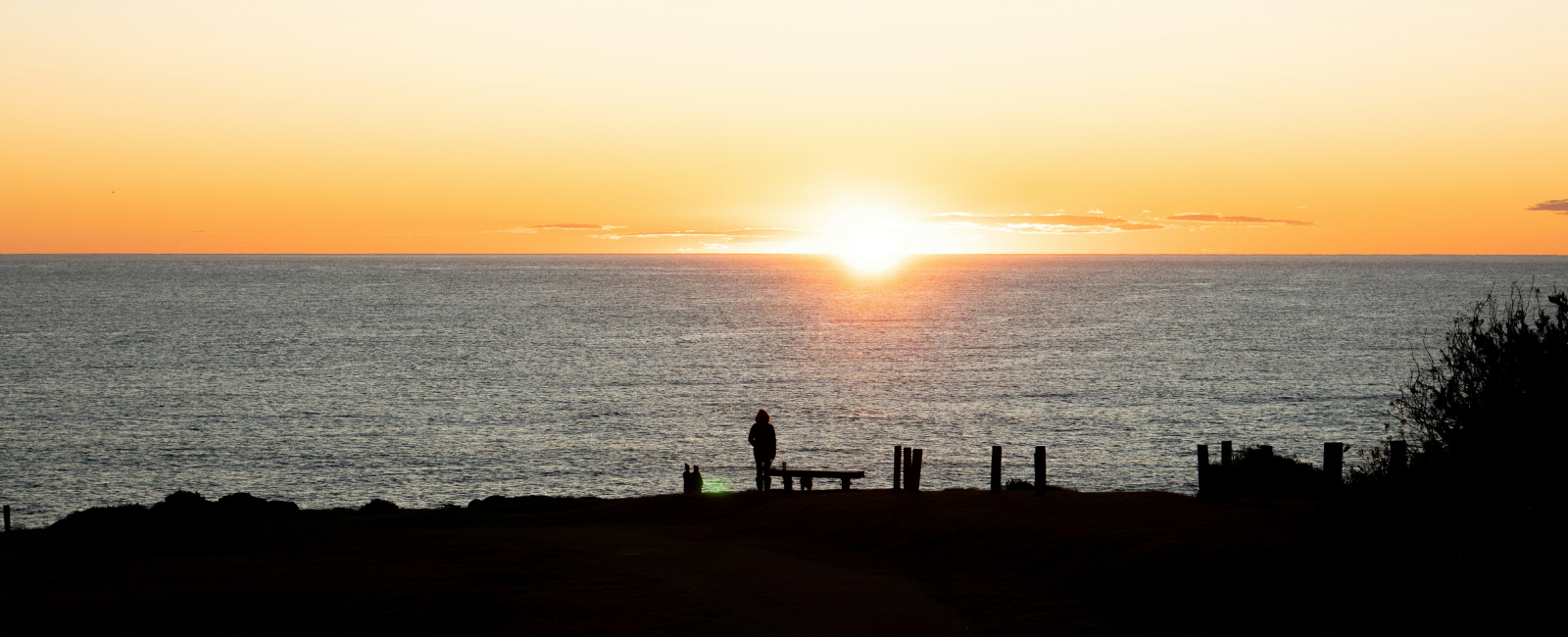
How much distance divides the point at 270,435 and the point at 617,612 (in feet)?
147

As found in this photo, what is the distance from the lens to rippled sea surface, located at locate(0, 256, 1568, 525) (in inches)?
1734

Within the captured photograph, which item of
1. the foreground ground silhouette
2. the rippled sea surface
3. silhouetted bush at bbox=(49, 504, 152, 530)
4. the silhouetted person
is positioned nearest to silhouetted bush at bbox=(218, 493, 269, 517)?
silhouetted bush at bbox=(49, 504, 152, 530)

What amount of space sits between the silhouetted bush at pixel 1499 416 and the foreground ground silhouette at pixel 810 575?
42.3 inches

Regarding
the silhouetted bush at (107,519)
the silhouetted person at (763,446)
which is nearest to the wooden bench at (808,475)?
the silhouetted person at (763,446)

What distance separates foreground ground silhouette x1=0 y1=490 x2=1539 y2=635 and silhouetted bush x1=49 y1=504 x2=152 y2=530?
229 cm

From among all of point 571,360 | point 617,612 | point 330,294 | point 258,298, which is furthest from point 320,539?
point 330,294

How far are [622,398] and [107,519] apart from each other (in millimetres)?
39370

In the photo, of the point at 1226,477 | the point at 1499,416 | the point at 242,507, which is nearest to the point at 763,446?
the point at 1226,477

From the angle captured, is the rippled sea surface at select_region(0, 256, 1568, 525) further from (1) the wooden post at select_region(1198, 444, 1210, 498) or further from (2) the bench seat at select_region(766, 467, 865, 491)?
(2) the bench seat at select_region(766, 467, 865, 491)

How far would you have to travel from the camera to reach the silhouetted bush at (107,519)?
22656 millimetres

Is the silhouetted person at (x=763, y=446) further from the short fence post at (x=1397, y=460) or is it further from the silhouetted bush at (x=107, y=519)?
the short fence post at (x=1397, y=460)

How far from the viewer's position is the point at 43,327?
108438mm

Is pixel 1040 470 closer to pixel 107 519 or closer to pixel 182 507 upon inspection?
pixel 182 507

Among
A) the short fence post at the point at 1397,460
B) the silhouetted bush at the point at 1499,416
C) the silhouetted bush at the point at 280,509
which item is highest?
the silhouetted bush at the point at 1499,416
